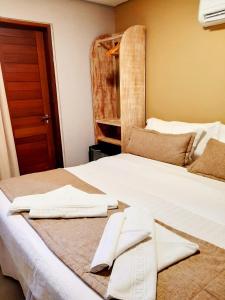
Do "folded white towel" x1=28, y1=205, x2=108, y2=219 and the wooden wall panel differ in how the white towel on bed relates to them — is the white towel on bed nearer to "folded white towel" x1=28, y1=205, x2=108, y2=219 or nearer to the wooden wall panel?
"folded white towel" x1=28, y1=205, x2=108, y2=219

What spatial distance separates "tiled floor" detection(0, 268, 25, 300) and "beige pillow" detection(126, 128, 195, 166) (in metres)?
1.56

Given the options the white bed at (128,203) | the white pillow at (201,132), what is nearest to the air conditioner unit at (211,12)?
the white pillow at (201,132)

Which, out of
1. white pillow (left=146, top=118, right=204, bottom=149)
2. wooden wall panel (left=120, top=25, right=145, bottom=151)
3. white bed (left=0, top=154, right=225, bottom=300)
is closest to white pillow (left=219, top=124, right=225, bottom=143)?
white pillow (left=146, top=118, right=204, bottom=149)

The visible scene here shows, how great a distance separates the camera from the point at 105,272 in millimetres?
954

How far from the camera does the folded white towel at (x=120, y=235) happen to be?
95 cm

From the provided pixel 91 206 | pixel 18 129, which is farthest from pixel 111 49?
pixel 91 206

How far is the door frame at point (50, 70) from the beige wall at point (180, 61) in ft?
3.55

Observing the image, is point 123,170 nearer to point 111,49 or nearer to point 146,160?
point 146,160

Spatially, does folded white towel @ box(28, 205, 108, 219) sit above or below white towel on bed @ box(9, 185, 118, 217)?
below

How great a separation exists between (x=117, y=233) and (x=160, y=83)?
7.22ft

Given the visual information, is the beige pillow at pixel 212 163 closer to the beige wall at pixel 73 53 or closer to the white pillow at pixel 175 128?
the white pillow at pixel 175 128

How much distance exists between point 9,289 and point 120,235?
1.09 meters

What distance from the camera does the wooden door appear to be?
269 centimetres

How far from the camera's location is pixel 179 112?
270cm
